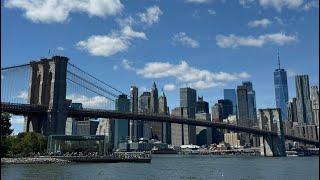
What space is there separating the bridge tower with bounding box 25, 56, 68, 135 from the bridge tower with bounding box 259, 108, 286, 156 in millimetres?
74934

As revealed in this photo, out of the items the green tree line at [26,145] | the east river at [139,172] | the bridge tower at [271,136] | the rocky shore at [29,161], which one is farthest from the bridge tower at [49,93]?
the bridge tower at [271,136]

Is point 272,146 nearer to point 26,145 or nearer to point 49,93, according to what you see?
point 49,93

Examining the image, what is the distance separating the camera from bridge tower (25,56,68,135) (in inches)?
3019

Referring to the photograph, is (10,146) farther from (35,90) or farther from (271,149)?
(271,149)

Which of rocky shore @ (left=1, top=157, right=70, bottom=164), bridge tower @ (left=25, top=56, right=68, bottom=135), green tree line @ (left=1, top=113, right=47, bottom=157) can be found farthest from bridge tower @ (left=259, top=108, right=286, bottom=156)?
rocky shore @ (left=1, top=157, right=70, bottom=164)

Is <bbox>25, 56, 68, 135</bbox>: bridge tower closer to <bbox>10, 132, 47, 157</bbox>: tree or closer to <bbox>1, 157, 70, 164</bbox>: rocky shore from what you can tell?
Answer: <bbox>10, 132, 47, 157</bbox>: tree

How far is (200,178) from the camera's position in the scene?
35.6 m

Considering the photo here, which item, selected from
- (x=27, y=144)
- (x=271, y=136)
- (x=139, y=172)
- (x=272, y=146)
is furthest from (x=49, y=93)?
(x=271, y=136)

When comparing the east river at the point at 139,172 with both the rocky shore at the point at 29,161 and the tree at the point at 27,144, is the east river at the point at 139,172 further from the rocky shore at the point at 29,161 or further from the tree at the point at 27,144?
the tree at the point at 27,144

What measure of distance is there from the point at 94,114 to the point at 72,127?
11682 centimetres

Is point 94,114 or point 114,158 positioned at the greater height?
point 94,114

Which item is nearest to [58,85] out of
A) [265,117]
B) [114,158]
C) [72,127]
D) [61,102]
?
[61,102]

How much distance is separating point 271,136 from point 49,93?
76789 millimetres

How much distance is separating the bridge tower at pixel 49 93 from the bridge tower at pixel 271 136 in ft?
246
